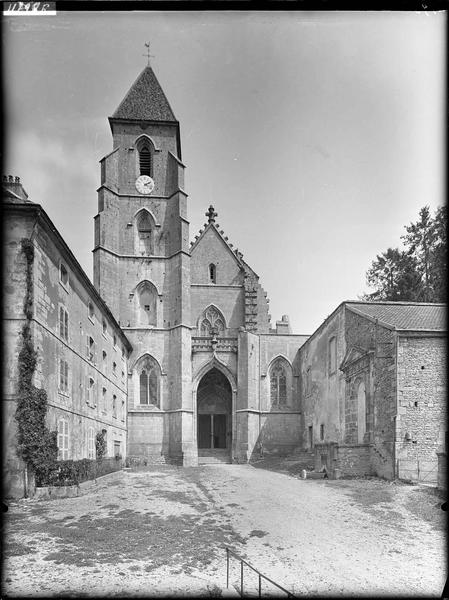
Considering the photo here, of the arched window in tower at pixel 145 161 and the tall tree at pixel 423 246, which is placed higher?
the arched window in tower at pixel 145 161

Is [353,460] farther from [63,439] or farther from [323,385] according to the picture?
[63,439]

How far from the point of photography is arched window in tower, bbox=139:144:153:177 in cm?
3397

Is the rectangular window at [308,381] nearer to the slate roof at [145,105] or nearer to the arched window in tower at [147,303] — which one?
the arched window in tower at [147,303]

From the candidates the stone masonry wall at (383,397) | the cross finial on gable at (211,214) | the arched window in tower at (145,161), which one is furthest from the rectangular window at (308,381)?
the arched window in tower at (145,161)

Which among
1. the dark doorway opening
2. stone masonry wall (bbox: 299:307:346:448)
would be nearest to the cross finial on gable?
stone masonry wall (bbox: 299:307:346:448)

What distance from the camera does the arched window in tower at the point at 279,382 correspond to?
3362 cm

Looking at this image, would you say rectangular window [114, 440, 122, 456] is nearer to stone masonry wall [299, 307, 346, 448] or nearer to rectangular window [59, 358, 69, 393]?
rectangular window [59, 358, 69, 393]

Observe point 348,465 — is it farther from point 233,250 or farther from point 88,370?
point 233,250

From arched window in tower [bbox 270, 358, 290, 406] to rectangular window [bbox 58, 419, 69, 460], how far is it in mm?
20200

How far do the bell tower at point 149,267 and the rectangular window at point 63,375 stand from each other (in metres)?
14.7

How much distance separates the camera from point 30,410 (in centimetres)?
1239

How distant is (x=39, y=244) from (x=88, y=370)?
291 inches

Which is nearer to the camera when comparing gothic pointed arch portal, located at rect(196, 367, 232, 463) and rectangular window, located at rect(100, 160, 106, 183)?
rectangular window, located at rect(100, 160, 106, 183)

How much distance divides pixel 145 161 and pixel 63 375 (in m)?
22.7
